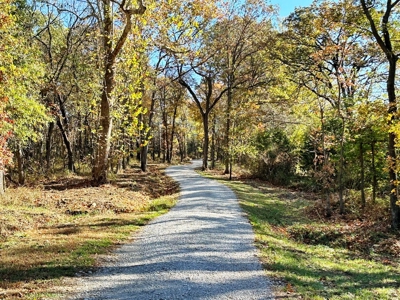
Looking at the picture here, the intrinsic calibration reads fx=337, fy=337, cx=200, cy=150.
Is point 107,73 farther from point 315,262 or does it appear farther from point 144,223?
point 315,262

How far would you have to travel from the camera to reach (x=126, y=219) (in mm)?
9836

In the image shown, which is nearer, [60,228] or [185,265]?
[185,265]

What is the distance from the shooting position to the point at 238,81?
2578 centimetres

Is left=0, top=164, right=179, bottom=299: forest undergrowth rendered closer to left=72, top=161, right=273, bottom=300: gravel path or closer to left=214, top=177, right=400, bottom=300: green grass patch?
left=72, top=161, right=273, bottom=300: gravel path

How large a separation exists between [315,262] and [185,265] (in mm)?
3122

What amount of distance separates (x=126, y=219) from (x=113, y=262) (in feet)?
11.9

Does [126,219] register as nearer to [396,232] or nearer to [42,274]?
[42,274]

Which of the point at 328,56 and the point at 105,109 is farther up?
the point at 328,56

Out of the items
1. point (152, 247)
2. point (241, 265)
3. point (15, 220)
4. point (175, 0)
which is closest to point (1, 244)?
point (15, 220)

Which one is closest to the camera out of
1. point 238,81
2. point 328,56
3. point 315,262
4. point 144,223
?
point 315,262

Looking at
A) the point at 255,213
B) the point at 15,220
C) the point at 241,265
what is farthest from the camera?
the point at 255,213

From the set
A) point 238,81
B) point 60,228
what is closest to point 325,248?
point 60,228

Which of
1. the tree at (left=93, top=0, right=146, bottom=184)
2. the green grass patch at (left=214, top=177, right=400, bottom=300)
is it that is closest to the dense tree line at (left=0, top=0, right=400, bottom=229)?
the tree at (left=93, top=0, right=146, bottom=184)

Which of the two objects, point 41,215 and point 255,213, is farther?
point 255,213
